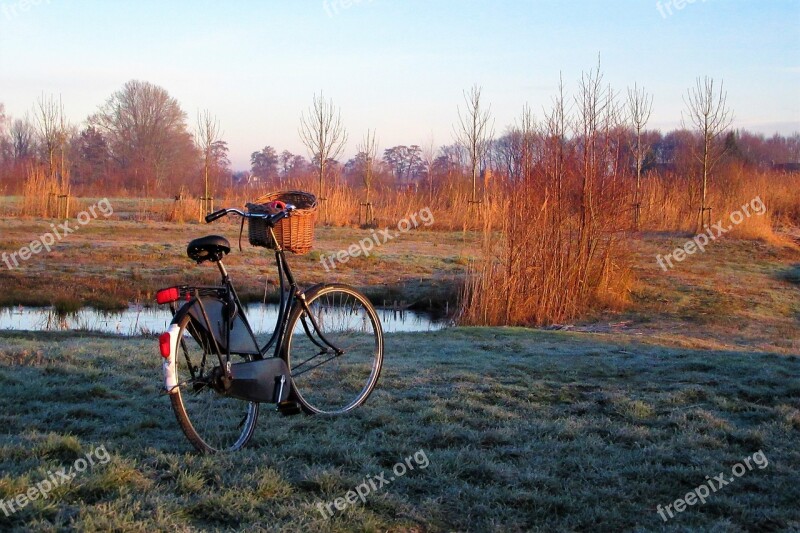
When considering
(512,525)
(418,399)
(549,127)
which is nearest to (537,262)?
(549,127)

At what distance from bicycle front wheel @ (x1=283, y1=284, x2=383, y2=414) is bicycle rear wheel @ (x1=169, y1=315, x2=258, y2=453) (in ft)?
1.25

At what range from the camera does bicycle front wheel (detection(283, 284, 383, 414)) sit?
4289 mm

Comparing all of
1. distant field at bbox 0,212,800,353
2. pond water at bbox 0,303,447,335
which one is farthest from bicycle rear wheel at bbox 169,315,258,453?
distant field at bbox 0,212,800,353

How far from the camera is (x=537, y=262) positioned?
460 inches

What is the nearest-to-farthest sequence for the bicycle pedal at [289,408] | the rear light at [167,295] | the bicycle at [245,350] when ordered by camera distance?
1. the rear light at [167,295]
2. the bicycle at [245,350]
3. the bicycle pedal at [289,408]

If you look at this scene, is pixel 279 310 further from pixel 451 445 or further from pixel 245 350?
pixel 451 445

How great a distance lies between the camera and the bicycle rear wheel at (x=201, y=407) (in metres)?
3.48

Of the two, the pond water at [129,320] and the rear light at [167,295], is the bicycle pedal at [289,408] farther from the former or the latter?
the pond water at [129,320]

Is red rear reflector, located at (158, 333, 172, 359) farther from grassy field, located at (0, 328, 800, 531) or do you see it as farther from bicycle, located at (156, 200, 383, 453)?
grassy field, located at (0, 328, 800, 531)

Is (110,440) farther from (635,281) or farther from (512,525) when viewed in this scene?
(635,281)

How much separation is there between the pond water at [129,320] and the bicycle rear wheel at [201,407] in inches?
245

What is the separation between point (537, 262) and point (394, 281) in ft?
18.3

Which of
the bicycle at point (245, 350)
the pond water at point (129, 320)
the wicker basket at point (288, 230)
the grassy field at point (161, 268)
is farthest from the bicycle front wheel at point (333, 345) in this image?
the grassy field at point (161, 268)

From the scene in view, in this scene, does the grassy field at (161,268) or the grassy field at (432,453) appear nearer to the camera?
the grassy field at (432,453)
